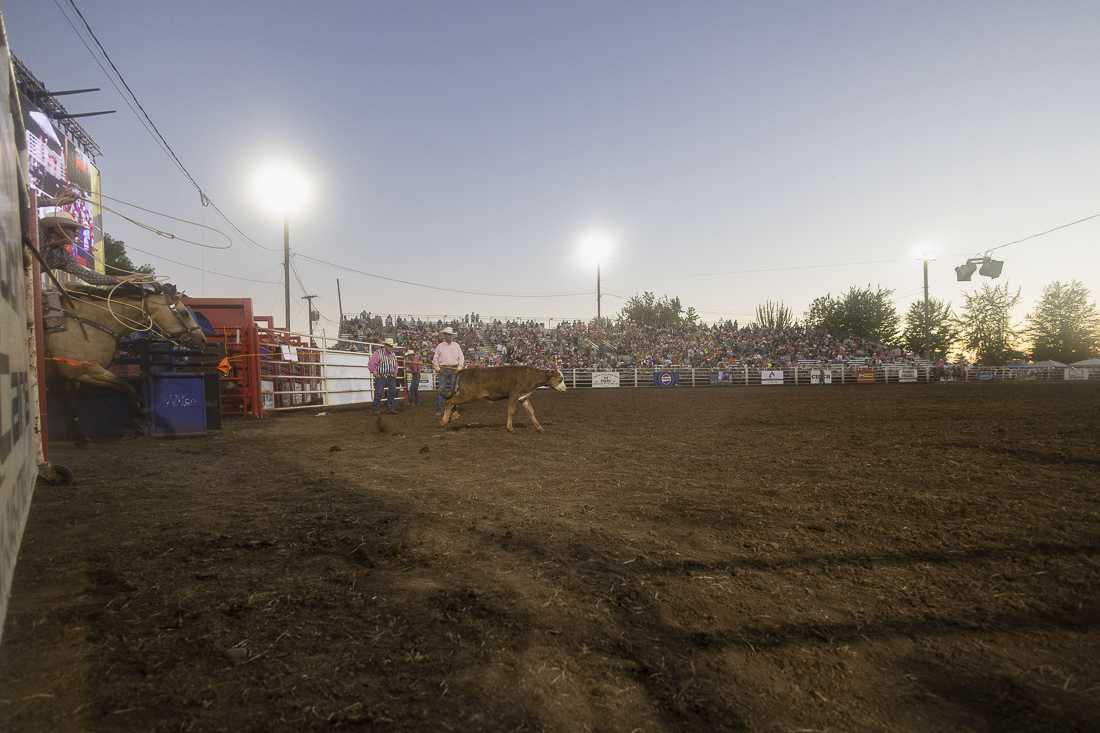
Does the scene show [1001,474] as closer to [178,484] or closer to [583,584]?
[583,584]

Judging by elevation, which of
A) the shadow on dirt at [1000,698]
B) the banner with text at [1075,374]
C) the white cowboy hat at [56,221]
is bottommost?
the banner with text at [1075,374]

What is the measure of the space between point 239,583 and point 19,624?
707 millimetres

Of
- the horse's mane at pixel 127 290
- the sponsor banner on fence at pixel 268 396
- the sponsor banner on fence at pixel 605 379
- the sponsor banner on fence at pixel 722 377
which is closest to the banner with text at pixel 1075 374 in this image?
the sponsor banner on fence at pixel 722 377

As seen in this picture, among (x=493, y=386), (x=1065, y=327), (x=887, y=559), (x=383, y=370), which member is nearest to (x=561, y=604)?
(x=887, y=559)

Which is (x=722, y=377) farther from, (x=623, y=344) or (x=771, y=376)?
(x=623, y=344)

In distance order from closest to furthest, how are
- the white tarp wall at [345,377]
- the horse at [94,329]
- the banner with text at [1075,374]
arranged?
the horse at [94,329] → the white tarp wall at [345,377] → the banner with text at [1075,374]

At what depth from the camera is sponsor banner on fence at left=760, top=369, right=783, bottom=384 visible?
112 ft

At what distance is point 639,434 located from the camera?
8.07 meters

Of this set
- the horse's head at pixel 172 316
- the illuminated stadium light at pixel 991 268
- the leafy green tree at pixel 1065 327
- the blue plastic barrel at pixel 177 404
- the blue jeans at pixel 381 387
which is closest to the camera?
the horse's head at pixel 172 316

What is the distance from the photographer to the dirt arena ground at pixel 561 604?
1.55 metres

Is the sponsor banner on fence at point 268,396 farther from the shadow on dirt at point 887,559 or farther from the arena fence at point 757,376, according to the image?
the arena fence at point 757,376

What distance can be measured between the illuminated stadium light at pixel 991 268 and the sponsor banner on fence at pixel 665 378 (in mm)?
17674

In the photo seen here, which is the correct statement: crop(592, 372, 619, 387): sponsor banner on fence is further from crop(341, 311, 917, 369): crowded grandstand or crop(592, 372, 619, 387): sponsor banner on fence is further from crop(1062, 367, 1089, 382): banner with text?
crop(1062, 367, 1089, 382): banner with text

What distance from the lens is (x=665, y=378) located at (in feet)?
111
